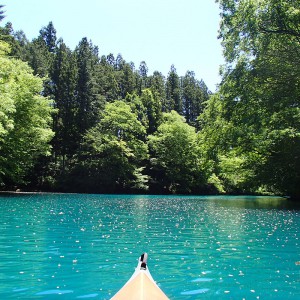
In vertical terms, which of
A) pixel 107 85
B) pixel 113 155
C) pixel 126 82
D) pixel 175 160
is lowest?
pixel 175 160

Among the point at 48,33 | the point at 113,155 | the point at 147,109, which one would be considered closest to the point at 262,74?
the point at 113,155

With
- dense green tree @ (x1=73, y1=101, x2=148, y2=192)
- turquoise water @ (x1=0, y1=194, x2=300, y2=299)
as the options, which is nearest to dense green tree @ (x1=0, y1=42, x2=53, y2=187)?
dense green tree @ (x1=73, y1=101, x2=148, y2=192)

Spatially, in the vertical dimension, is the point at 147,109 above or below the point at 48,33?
below

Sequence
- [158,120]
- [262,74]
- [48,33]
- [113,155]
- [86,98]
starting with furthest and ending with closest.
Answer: [48,33], [158,120], [86,98], [113,155], [262,74]

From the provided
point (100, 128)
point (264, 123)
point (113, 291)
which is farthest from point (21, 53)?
point (113, 291)

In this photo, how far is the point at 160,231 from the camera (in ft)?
47.2

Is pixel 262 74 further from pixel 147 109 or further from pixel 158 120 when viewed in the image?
pixel 147 109

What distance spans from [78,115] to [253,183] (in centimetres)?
4368

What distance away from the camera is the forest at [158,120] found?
89.8ft

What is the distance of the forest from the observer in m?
27.4

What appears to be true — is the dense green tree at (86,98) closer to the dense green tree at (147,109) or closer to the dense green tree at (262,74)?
the dense green tree at (147,109)

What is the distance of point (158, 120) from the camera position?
75.8 meters

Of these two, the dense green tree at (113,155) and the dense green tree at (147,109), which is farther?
the dense green tree at (147,109)

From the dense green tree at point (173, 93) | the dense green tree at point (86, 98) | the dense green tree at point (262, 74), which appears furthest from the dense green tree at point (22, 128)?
the dense green tree at point (173, 93)
